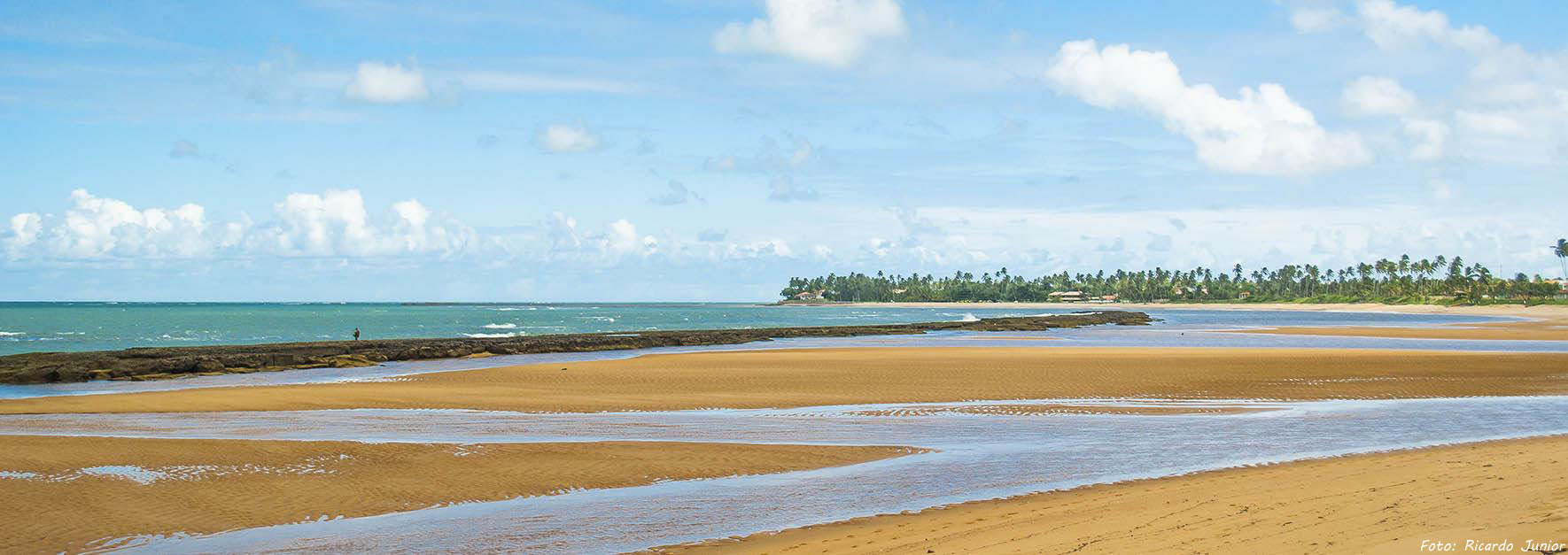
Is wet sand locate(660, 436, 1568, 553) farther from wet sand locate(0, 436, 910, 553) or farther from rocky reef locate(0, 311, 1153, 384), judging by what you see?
rocky reef locate(0, 311, 1153, 384)

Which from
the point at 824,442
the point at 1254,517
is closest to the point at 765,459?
the point at 824,442

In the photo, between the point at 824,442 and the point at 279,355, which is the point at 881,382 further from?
the point at 279,355

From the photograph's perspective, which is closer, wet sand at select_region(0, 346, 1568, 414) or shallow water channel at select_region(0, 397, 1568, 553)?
shallow water channel at select_region(0, 397, 1568, 553)

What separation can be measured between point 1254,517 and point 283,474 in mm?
12263

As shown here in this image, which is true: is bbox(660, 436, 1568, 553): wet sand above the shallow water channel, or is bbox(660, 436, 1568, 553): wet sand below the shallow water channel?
above

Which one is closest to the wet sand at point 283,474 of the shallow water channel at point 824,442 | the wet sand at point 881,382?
the shallow water channel at point 824,442

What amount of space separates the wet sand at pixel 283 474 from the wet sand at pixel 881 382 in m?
6.97

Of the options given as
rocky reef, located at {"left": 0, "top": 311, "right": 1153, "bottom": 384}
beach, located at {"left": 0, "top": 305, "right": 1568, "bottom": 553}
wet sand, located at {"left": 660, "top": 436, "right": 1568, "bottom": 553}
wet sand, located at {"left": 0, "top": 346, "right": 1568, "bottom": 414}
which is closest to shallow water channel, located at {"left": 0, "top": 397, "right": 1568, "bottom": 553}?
beach, located at {"left": 0, "top": 305, "right": 1568, "bottom": 553}

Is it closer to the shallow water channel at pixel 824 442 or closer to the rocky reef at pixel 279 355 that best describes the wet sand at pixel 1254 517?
the shallow water channel at pixel 824 442

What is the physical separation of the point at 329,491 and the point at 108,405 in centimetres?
1571

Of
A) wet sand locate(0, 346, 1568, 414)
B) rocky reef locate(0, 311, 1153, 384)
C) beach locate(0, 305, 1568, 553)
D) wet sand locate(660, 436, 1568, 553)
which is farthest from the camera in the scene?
rocky reef locate(0, 311, 1153, 384)

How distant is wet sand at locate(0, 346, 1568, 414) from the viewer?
85.1ft

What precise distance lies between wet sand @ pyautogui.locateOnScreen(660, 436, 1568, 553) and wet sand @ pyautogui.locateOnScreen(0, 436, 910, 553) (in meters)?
4.32

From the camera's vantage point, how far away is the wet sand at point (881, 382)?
2595cm
